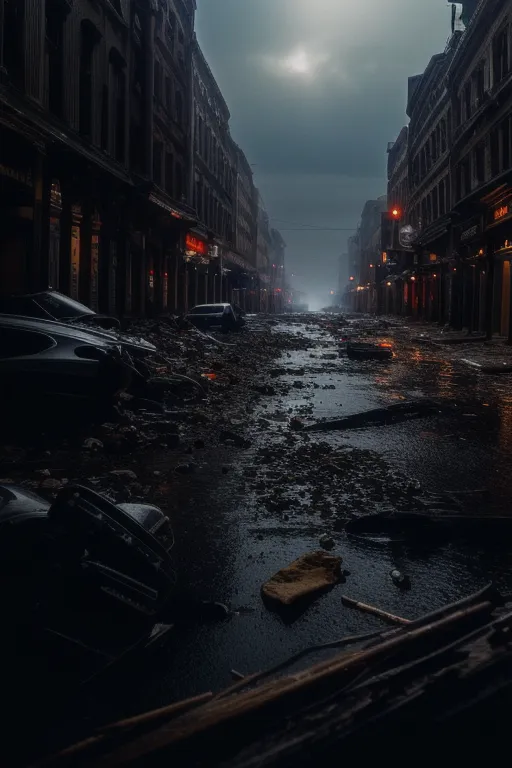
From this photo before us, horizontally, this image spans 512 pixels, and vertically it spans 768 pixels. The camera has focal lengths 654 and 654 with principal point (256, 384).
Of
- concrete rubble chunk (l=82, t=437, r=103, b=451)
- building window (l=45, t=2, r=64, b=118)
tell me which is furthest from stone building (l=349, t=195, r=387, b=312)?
concrete rubble chunk (l=82, t=437, r=103, b=451)

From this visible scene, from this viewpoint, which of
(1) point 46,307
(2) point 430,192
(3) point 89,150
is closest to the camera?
(1) point 46,307

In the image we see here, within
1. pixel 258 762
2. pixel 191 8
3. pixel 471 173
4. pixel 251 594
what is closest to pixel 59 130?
pixel 251 594

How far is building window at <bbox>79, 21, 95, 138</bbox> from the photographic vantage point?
20406mm

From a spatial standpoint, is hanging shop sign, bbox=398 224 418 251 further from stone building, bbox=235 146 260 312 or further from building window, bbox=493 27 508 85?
building window, bbox=493 27 508 85

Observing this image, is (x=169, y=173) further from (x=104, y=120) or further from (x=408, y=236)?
(x=408, y=236)

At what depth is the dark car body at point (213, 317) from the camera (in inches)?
1121

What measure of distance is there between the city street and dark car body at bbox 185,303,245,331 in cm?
1824

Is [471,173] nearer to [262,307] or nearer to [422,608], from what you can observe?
[422,608]

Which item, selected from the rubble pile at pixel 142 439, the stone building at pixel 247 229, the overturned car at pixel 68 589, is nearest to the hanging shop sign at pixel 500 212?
the rubble pile at pixel 142 439

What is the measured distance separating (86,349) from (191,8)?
36830 mm

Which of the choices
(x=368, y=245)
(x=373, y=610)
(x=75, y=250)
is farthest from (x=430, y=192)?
(x=368, y=245)

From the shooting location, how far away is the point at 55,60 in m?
18.1

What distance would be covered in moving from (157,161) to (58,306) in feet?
72.5

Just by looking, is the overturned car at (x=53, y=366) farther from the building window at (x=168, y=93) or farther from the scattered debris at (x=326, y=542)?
the building window at (x=168, y=93)
